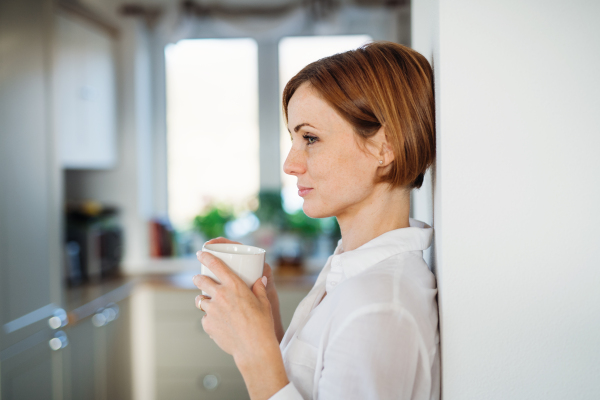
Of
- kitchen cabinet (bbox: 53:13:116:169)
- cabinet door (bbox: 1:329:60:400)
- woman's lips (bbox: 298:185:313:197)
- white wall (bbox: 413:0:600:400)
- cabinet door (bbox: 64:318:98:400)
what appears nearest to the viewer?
white wall (bbox: 413:0:600:400)

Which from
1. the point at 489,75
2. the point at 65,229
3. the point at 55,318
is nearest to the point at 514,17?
the point at 489,75

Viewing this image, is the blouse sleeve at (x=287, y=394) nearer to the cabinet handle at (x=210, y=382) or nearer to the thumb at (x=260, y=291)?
the thumb at (x=260, y=291)

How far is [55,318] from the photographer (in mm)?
1960

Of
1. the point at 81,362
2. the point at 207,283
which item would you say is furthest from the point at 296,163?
the point at 81,362

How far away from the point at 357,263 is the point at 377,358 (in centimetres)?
20

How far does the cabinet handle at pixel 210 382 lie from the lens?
8.41 feet

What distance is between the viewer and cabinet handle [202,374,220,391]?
2.56 meters

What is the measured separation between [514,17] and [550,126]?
151 mm

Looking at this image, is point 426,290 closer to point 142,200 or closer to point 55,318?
point 55,318

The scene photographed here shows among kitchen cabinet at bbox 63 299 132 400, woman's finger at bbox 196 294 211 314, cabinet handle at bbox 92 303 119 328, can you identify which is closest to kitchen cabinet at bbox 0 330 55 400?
kitchen cabinet at bbox 63 299 132 400

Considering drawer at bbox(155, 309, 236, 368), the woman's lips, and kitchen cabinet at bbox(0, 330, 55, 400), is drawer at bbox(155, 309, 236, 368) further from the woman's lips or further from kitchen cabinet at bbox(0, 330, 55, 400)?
the woman's lips

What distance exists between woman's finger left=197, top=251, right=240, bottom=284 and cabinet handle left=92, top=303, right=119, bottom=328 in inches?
69.6

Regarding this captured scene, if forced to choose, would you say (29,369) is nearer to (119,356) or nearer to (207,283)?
(119,356)

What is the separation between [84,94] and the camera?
100 inches
